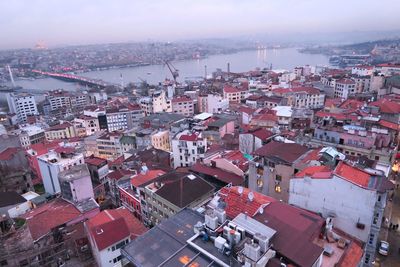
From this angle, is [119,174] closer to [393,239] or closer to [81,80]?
[393,239]

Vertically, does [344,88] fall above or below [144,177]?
above

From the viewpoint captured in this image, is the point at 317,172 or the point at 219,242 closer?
the point at 219,242

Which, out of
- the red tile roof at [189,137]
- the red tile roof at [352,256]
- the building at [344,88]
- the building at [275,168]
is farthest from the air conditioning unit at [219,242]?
the building at [344,88]

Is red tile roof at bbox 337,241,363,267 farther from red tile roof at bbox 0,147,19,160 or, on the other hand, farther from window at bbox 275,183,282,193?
red tile roof at bbox 0,147,19,160

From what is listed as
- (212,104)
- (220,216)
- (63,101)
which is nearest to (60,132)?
(212,104)

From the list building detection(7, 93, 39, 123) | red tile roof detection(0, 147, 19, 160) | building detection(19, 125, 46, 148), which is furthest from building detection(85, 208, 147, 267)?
building detection(7, 93, 39, 123)

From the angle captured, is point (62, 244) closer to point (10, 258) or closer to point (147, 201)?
point (10, 258)
